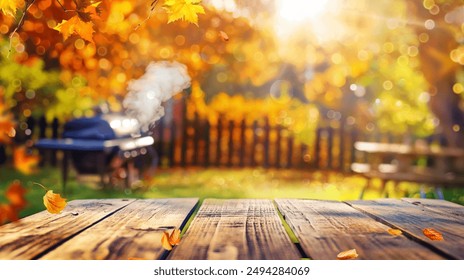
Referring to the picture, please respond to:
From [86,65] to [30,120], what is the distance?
3.37 metres

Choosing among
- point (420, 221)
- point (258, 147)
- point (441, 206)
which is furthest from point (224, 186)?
point (420, 221)

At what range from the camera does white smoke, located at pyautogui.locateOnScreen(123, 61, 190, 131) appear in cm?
949

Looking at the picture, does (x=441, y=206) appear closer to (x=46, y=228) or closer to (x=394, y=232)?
(x=394, y=232)

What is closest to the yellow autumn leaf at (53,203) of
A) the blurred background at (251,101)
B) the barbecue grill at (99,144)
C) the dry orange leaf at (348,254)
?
the dry orange leaf at (348,254)

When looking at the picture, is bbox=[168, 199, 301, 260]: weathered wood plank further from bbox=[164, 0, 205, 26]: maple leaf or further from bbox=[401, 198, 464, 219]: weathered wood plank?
bbox=[164, 0, 205, 26]: maple leaf

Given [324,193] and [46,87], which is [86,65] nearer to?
[46,87]

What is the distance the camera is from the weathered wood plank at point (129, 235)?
1.40 meters

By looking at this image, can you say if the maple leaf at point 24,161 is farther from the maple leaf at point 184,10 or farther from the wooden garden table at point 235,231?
the wooden garden table at point 235,231

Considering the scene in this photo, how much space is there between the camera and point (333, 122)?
11648 mm

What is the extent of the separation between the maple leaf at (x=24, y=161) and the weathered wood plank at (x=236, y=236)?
741 centimetres

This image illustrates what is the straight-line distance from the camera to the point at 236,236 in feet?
5.20

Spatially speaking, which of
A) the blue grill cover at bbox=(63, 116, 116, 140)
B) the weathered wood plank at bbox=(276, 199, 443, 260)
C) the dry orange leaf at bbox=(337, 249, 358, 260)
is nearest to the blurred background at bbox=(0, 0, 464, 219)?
the blue grill cover at bbox=(63, 116, 116, 140)

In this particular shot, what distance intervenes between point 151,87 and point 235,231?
342 inches
